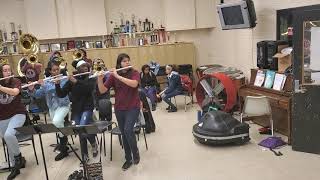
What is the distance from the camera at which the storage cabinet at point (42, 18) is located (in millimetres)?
9180

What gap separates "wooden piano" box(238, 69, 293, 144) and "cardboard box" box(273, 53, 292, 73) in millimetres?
248

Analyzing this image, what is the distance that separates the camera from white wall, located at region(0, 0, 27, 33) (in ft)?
31.0

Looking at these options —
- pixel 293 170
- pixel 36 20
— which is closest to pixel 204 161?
pixel 293 170

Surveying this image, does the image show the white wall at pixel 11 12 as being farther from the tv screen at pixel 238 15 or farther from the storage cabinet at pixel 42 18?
the tv screen at pixel 238 15

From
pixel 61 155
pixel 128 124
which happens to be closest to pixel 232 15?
pixel 128 124

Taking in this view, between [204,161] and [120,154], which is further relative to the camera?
[120,154]

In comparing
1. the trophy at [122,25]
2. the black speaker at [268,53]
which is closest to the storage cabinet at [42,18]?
the trophy at [122,25]

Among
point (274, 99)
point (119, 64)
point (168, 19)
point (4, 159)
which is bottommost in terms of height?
point (4, 159)

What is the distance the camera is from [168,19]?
373 inches

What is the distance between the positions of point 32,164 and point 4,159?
60cm

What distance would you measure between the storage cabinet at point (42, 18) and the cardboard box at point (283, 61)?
20.3 feet

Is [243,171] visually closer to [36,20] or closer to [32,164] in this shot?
[32,164]

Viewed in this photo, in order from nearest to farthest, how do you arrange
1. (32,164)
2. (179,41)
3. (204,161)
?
1. (204,161)
2. (32,164)
3. (179,41)

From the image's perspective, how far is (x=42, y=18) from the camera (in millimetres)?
9234
